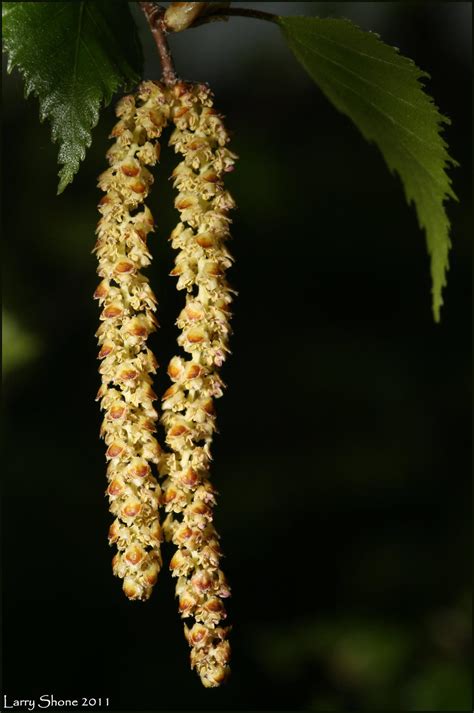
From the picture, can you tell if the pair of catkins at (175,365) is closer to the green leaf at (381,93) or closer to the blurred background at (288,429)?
the green leaf at (381,93)

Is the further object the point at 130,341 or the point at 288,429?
the point at 288,429

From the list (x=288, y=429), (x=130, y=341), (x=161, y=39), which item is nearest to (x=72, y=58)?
(x=161, y=39)

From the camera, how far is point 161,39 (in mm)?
470

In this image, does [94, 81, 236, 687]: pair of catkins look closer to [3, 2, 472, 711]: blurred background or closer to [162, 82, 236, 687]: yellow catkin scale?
[162, 82, 236, 687]: yellow catkin scale

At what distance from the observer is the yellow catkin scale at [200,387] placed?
1.60ft

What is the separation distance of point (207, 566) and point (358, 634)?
163cm

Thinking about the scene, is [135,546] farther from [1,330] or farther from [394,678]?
[394,678]

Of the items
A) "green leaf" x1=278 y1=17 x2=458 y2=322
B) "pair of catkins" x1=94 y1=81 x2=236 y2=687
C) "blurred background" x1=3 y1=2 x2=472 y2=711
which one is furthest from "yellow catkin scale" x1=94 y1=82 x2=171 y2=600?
"blurred background" x1=3 y1=2 x2=472 y2=711

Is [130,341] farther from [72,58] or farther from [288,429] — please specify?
[288,429]

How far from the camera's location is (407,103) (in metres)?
0.54

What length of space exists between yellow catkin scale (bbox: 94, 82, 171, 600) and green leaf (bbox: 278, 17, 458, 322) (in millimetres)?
120

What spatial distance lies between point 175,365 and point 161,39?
0.19m

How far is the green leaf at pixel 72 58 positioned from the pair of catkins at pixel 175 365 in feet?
0.06

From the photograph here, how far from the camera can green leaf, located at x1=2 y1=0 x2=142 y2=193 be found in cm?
47
